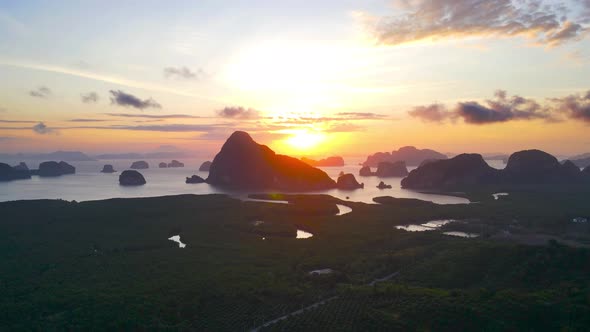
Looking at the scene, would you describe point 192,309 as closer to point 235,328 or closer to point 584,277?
point 235,328

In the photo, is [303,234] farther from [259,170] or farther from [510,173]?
[510,173]

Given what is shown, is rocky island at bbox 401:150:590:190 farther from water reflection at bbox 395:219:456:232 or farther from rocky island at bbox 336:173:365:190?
water reflection at bbox 395:219:456:232

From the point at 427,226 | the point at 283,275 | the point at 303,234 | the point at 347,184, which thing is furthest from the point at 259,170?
the point at 283,275

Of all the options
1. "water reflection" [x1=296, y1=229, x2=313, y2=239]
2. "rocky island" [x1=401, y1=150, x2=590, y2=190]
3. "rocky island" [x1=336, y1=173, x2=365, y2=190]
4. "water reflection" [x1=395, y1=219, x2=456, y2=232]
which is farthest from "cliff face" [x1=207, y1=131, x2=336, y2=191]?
"water reflection" [x1=296, y1=229, x2=313, y2=239]

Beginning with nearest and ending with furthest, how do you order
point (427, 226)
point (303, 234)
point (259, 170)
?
point (303, 234)
point (427, 226)
point (259, 170)

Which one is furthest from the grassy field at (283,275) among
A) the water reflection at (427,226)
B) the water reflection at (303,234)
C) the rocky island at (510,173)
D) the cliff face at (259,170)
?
the cliff face at (259,170)

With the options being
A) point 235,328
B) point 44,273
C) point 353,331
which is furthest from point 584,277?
point 44,273

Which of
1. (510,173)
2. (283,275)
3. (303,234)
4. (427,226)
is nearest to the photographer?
(283,275)
